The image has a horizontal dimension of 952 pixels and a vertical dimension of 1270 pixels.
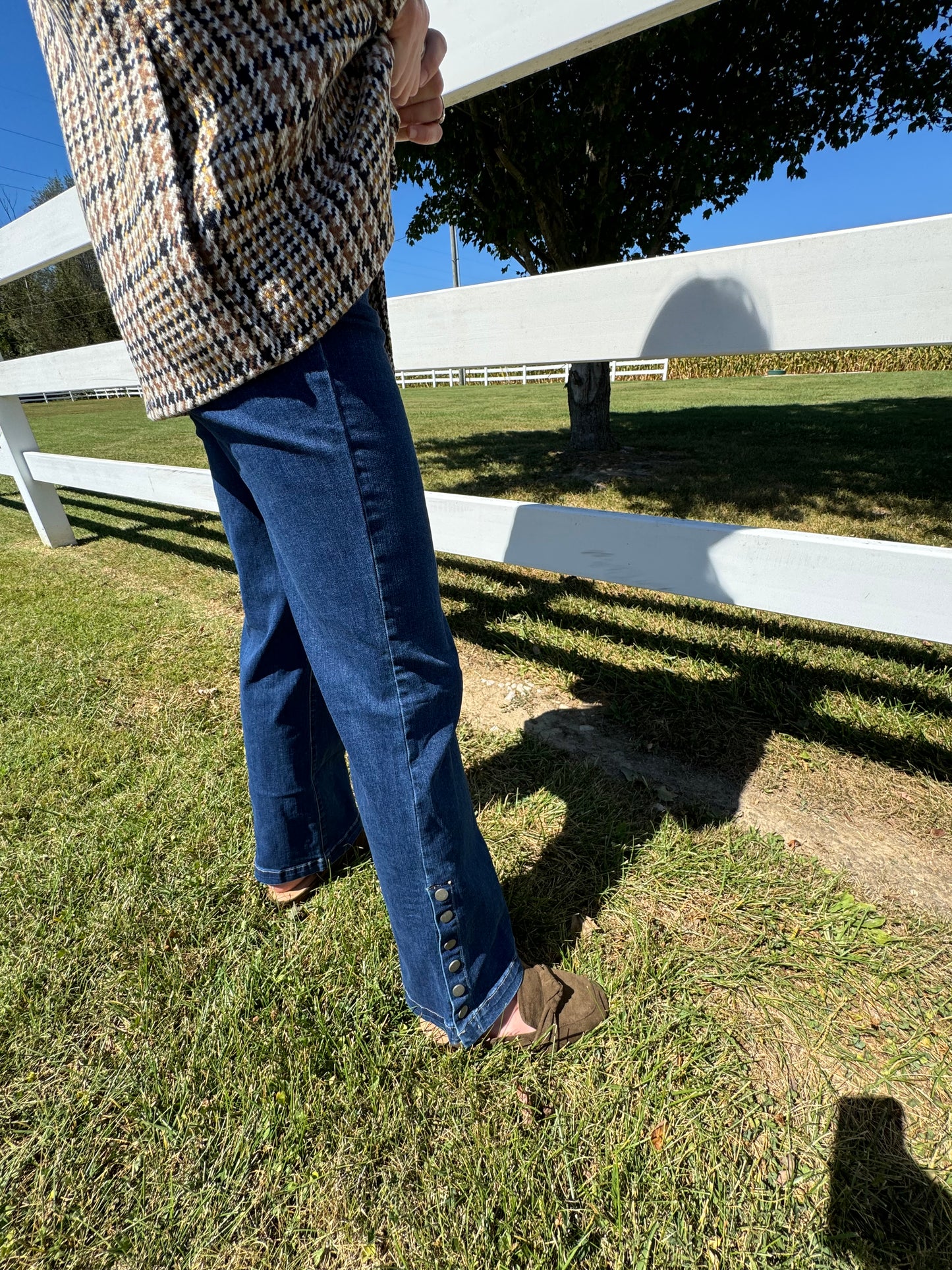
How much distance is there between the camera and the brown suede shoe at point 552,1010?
1.10 metres

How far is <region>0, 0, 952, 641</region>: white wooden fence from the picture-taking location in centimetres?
112

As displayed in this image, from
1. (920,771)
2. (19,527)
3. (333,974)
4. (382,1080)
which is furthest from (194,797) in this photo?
(19,527)

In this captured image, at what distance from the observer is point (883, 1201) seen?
35.7 inches

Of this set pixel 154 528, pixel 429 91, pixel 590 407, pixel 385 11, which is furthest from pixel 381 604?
pixel 590 407

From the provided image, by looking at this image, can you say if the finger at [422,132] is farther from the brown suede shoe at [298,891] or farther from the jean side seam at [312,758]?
the brown suede shoe at [298,891]

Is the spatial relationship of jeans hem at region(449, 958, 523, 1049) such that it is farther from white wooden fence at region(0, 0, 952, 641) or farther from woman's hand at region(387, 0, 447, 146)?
woman's hand at region(387, 0, 447, 146)

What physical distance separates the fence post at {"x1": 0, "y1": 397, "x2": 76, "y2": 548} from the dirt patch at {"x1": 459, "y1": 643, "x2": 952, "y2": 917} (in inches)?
149

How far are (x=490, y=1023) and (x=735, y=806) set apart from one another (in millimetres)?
885

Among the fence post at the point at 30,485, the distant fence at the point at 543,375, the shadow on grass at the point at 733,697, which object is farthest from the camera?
the distant fence at the point at 543,375

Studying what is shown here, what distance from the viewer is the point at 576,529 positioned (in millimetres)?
1726

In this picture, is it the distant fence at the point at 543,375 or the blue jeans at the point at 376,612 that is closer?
the blue jeans at the point at 376,612

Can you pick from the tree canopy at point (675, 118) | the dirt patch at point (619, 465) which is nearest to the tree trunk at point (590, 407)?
the dirt patch at point (619, 465)

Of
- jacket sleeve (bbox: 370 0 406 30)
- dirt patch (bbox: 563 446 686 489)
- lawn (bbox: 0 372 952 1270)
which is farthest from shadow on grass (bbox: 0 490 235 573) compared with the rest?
jacket sleeve (bbox: 370 0 406 30)

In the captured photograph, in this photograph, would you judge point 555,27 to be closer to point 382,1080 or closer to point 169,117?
point 169,117
